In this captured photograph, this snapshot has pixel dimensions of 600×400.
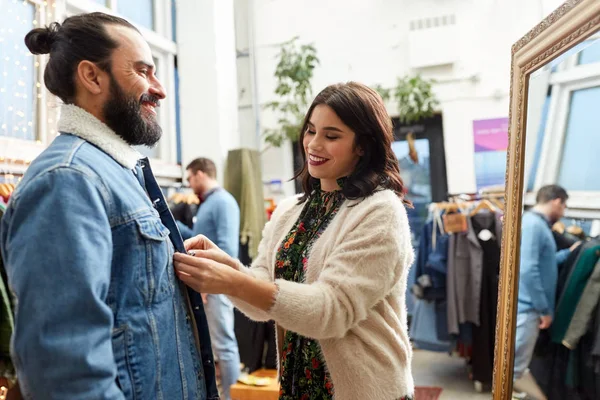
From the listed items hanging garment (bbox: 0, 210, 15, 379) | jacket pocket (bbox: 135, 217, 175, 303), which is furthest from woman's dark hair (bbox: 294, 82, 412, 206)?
hanging garment (bbox: 0, 210, 15, 379)

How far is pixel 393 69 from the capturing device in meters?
5.75

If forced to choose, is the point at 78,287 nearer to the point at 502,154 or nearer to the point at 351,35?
the point at 502,154

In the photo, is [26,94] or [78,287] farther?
[26,94]

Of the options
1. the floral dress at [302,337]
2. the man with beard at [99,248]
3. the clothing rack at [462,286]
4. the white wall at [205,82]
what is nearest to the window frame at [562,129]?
the floral dress at [302,337]

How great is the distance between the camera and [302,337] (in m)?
1.47

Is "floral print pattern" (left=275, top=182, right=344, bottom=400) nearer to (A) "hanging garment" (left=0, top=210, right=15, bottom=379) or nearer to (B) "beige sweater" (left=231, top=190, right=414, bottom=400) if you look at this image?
(B) "beige sweater" (left=231, top=190, right=414, bottom=400)

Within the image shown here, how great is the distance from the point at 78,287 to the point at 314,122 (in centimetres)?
84

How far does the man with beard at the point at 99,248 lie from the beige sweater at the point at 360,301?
0.27 metres

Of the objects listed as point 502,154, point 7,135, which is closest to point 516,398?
point 7,135

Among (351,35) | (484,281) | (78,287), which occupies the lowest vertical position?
(484,281)

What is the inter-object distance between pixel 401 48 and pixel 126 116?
5.02 meters

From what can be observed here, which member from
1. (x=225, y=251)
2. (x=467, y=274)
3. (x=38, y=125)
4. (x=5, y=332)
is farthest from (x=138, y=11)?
(x=5, y=332)

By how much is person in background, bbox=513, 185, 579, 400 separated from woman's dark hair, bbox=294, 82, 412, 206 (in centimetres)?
35

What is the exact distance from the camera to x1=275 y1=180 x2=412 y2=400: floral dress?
1408mm
